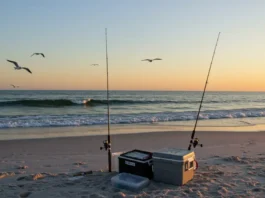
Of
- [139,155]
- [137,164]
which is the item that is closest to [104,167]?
[139,155]

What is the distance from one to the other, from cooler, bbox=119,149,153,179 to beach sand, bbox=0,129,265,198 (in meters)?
0.19

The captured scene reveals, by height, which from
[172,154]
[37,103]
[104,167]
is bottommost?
[104,167]

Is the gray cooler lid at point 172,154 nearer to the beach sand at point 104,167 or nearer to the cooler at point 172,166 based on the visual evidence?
the cooler at point 172,166

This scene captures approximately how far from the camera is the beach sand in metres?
4.23

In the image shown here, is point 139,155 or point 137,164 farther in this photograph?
point 139,155

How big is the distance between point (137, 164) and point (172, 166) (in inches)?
20.2

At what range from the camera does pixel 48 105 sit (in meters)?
→ 26.2

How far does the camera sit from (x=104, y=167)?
5.94 meters

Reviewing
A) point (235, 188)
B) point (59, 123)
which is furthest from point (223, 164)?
point (59, 123)

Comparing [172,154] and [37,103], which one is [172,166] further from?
[37,103]

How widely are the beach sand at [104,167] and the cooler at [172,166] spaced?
0.11 metres

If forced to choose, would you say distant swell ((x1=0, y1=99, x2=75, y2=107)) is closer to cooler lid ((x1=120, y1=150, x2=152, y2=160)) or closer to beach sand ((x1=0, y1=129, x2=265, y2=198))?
beach sand ((x1=0, y1=129, x2=265, y2=198))

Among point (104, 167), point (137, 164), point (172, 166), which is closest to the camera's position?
point (172, 166)

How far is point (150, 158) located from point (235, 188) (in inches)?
49.6
